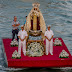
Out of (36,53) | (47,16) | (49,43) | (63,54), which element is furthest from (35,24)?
(47,16)

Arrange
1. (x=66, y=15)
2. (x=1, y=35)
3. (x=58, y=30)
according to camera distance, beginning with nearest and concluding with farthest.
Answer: (x=1, y=35) → (x=58, y=30) → (x=66, y=15)

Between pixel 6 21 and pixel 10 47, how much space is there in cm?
1092

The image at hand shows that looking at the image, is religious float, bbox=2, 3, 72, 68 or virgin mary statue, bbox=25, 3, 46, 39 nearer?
religious float, bbox=2, 3, 72, 68

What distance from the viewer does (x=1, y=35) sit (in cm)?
2656

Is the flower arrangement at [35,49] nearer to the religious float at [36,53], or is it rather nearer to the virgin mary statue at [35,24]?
the religious float at [36,53]

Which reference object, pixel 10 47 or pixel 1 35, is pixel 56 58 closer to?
pixel 10 47

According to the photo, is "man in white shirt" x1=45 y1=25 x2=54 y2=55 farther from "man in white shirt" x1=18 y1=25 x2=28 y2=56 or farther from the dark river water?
the dark river water

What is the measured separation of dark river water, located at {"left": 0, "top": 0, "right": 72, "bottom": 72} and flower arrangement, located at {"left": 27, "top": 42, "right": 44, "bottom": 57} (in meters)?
0.97

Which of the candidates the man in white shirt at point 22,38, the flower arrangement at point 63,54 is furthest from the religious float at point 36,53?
the man in white shirt at point 22,38

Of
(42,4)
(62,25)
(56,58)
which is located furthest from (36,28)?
(42,4)

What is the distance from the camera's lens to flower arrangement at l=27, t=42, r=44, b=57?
19156mm

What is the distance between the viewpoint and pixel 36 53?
62.8ft

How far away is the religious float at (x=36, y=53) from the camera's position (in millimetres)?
18453

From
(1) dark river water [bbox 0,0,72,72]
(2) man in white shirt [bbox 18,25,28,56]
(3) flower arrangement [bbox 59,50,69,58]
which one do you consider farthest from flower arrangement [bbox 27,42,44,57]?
(3) flower arrangement [bbox 59,50,69,58]
